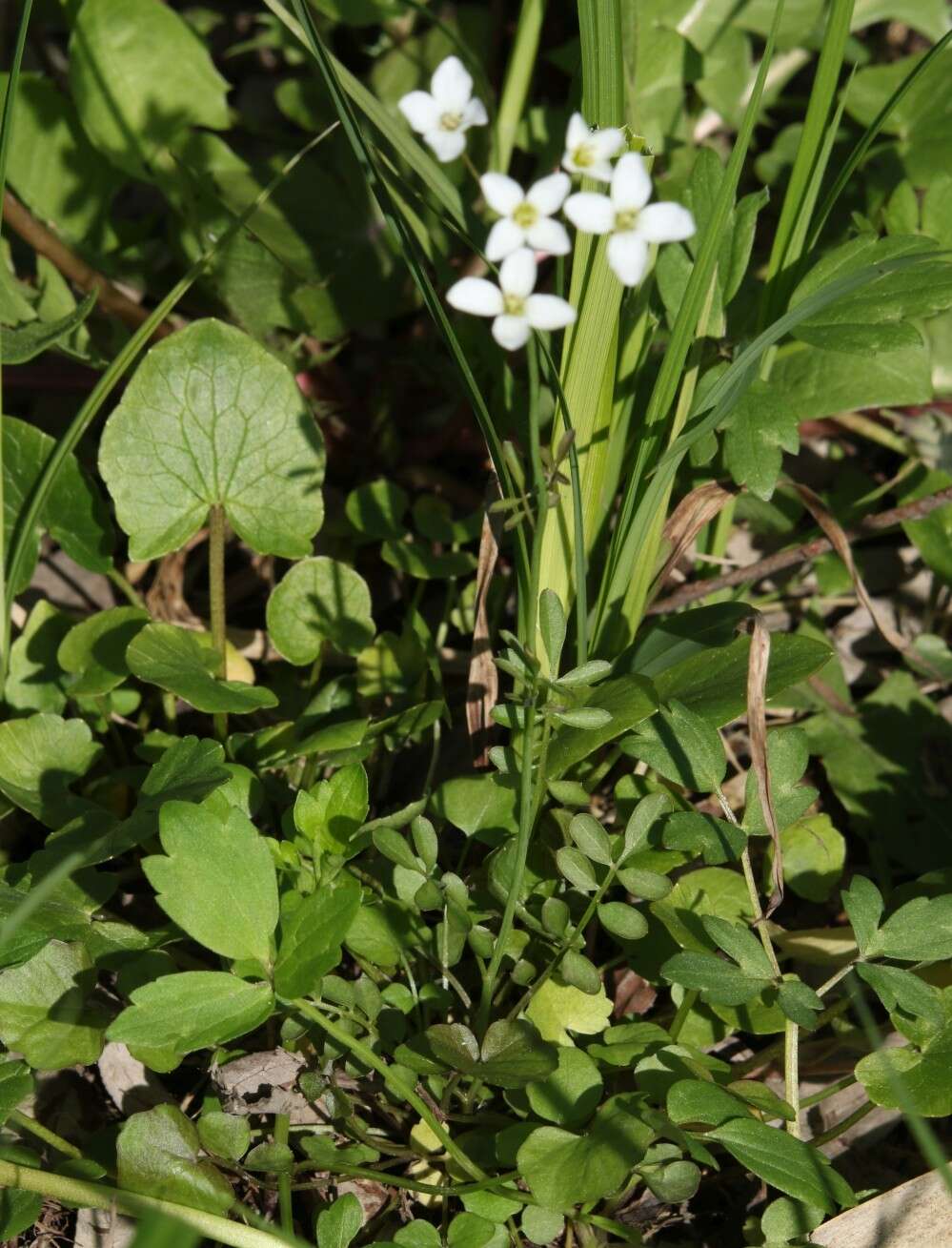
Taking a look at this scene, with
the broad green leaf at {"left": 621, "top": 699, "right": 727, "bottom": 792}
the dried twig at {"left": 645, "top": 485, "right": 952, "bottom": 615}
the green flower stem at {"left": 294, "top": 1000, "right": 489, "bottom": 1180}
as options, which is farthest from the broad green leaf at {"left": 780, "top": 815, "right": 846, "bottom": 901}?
the green flower stem at {"left": 294, "top": 1000, "right": 489, "bottom": 1180}

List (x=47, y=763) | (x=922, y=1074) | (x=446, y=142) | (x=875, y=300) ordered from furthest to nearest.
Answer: (x=47, y=763) < (x=875, y=300) < (x=922, y=1074) < (x=446, y=142)

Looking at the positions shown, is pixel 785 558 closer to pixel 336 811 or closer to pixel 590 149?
pixel 336 811

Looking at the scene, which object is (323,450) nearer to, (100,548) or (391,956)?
(100,548)

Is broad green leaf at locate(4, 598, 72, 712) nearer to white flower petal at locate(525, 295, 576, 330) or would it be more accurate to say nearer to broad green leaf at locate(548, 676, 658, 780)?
broad green leaf at locate(548, 676, 658, 780)

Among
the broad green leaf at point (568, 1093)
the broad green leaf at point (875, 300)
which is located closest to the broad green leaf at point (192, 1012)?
the broad green leaf at point (568, 1093)

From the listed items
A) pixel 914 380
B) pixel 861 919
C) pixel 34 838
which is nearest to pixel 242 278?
pixel 34 838

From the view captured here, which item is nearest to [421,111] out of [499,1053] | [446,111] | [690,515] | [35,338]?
[446,111]
